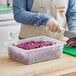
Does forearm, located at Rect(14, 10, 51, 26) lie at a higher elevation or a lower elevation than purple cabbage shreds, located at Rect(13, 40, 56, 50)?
higher

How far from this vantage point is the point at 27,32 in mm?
1920

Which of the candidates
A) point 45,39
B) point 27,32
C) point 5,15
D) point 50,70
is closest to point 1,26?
point 5,15

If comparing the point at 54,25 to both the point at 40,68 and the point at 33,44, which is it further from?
the point at 40,68

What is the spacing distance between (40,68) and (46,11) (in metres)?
0.65

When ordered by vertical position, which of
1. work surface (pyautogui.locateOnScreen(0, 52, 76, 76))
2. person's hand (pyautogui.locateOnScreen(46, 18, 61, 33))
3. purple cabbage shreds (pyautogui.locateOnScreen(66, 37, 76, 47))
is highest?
person's hand (pyautogui.locateOnScreen(46, 18, 61, 33))

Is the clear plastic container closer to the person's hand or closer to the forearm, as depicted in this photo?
the person's hand

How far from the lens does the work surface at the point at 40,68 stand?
1.27 m

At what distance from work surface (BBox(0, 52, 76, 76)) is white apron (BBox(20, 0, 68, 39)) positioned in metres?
0.46

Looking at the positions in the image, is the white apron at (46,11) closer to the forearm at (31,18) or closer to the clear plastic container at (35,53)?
the forearm at (31,18)

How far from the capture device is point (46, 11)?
1.88m

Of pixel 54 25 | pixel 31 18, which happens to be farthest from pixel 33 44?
pixel 31 18

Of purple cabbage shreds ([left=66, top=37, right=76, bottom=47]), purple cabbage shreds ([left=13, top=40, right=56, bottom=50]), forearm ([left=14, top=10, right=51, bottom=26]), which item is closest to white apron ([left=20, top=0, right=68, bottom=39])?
forearm ([left=14, top=10, right=51, bottom=26])

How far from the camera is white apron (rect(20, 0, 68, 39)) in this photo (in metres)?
1.85

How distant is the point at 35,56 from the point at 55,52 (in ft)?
0.45
